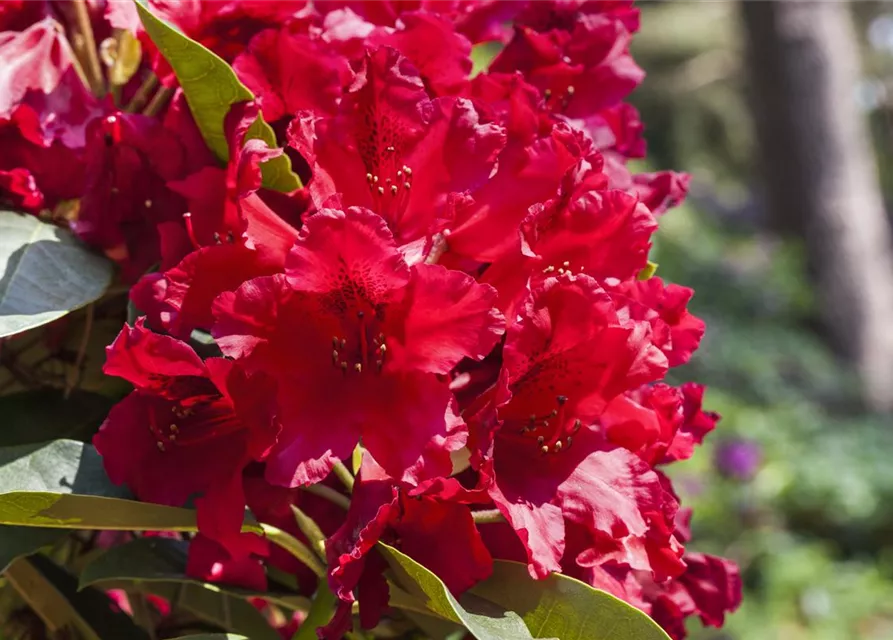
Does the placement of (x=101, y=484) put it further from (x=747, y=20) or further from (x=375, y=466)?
(x=747, y=20)

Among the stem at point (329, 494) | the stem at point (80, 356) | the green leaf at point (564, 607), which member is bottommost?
the green leaf at point (564, 607)

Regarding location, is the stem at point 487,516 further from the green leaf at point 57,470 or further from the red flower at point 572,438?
the green leaf at point 57,470

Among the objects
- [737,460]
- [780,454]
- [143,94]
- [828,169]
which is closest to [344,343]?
[143,94]

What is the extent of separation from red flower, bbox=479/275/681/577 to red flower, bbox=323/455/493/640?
0.03 m

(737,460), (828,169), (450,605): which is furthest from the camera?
(828,169)

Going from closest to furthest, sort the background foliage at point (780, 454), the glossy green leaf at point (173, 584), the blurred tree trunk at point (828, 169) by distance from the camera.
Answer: the glossy green leaf at point (173, 584) < the background foliage at point (780, 454) < the blurred tree trunk at point (828, 169)

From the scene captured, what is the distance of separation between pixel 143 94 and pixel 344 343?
21cm

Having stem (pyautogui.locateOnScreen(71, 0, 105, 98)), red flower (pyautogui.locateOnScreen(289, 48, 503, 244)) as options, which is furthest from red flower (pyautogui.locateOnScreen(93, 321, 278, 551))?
stem (pyautogui.locateOnScreen(71, 0, 105, 98))

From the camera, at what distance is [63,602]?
60cm

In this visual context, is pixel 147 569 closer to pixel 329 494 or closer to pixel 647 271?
pixel 329 494

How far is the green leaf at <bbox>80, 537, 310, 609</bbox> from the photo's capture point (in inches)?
22.2

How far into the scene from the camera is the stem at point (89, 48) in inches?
24.4

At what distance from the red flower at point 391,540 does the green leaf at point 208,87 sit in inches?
6.0

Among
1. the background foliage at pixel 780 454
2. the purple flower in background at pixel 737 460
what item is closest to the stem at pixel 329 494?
the background foliage at pixel 780 454
